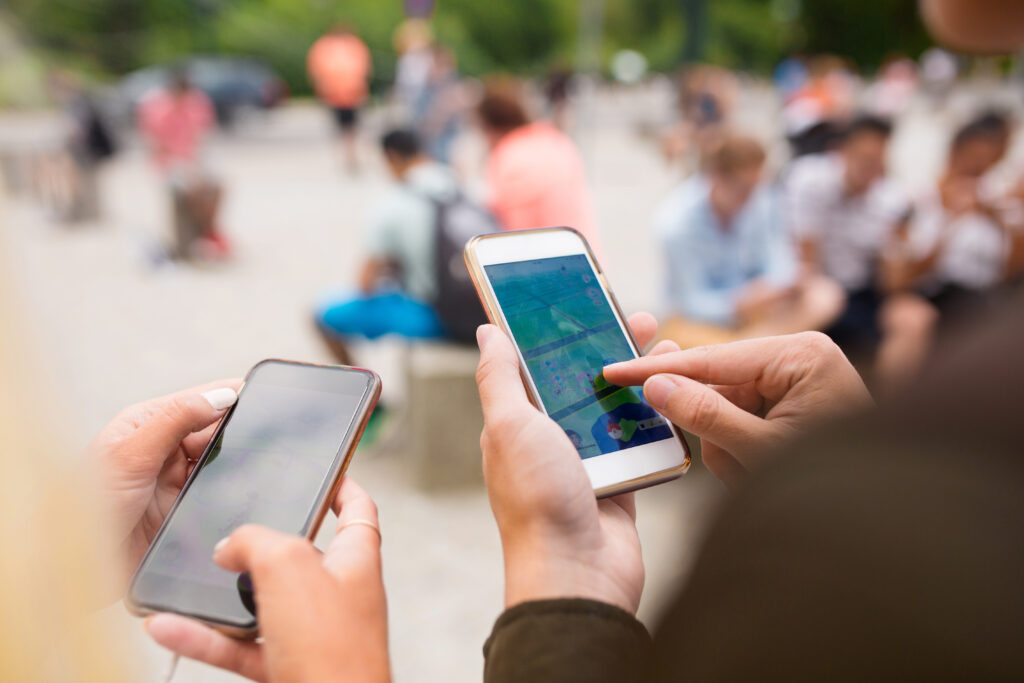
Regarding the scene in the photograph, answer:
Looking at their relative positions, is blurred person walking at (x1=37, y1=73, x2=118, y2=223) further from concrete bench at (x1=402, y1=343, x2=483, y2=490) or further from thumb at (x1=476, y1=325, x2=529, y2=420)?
thumb at (x1=476, y1=325, x2=529, y2=420)

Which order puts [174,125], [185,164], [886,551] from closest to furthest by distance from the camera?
[886,551] → [174,125] → [185,164]

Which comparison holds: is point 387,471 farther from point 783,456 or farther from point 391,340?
point 783,456

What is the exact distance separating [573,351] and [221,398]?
471mm

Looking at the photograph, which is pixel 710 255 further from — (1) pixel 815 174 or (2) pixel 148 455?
(2) pixel 148 455

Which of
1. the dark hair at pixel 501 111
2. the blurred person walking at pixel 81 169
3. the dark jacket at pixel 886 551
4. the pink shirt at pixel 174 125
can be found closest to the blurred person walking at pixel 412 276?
the dark hair at pixel 501 111

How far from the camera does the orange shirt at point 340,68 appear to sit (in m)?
9.27

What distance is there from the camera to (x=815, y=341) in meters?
1.01

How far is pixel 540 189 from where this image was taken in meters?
3.29

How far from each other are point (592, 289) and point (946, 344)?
23.8 inches

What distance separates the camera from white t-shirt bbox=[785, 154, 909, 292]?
3.49m

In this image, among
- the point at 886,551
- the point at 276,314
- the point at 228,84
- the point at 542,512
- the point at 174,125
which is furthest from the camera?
the point at 228,84

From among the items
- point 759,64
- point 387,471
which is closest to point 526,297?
point 387,471

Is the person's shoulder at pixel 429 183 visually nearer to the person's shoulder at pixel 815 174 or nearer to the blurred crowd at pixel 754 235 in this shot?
the blurred crowd at pixel 754 235

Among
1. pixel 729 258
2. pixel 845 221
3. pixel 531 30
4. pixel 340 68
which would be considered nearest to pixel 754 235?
pixel 729 258
